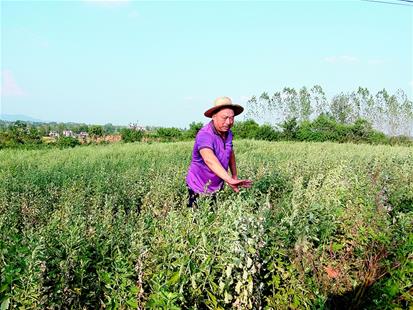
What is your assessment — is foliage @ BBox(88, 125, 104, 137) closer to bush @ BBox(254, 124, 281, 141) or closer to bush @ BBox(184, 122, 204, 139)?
bush @ BBox(184, 122, 204, 139)

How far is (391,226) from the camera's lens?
371cm

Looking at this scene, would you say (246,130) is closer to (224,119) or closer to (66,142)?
(66,142)

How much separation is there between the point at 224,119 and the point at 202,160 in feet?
1.67

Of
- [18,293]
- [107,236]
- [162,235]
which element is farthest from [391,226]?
[18,293]

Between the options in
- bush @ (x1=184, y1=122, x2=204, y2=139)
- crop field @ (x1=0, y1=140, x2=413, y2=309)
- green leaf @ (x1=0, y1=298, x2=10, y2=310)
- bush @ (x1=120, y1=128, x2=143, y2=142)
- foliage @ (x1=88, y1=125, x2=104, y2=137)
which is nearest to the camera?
green leaf @ (x1=0, y1=298, x2=10, y2=310)

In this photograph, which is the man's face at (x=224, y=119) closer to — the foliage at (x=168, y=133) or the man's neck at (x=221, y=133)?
the man's neck at (x=221, y=133)

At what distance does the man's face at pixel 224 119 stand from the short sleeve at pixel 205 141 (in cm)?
15

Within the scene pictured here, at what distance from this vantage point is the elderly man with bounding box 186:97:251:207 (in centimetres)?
423

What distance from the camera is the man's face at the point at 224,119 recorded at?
4.31 m

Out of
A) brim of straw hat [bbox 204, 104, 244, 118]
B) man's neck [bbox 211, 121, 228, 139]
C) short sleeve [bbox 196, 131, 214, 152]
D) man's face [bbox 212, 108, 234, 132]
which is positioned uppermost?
brim of straw hat [bbox 204, 104, 244, 118]

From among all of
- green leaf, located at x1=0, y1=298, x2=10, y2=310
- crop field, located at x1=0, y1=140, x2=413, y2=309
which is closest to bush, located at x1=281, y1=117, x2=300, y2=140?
crop field, located at x1=0, y1=140, x2=413, y2=309

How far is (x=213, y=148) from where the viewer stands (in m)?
4.30

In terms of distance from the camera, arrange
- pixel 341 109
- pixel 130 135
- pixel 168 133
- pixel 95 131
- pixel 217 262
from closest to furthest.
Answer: pixel 217 262, pixel 95 131, pixel 130 135, pixel 168 133, pixel 341 109

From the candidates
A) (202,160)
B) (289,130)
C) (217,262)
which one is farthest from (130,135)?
(217,262)
